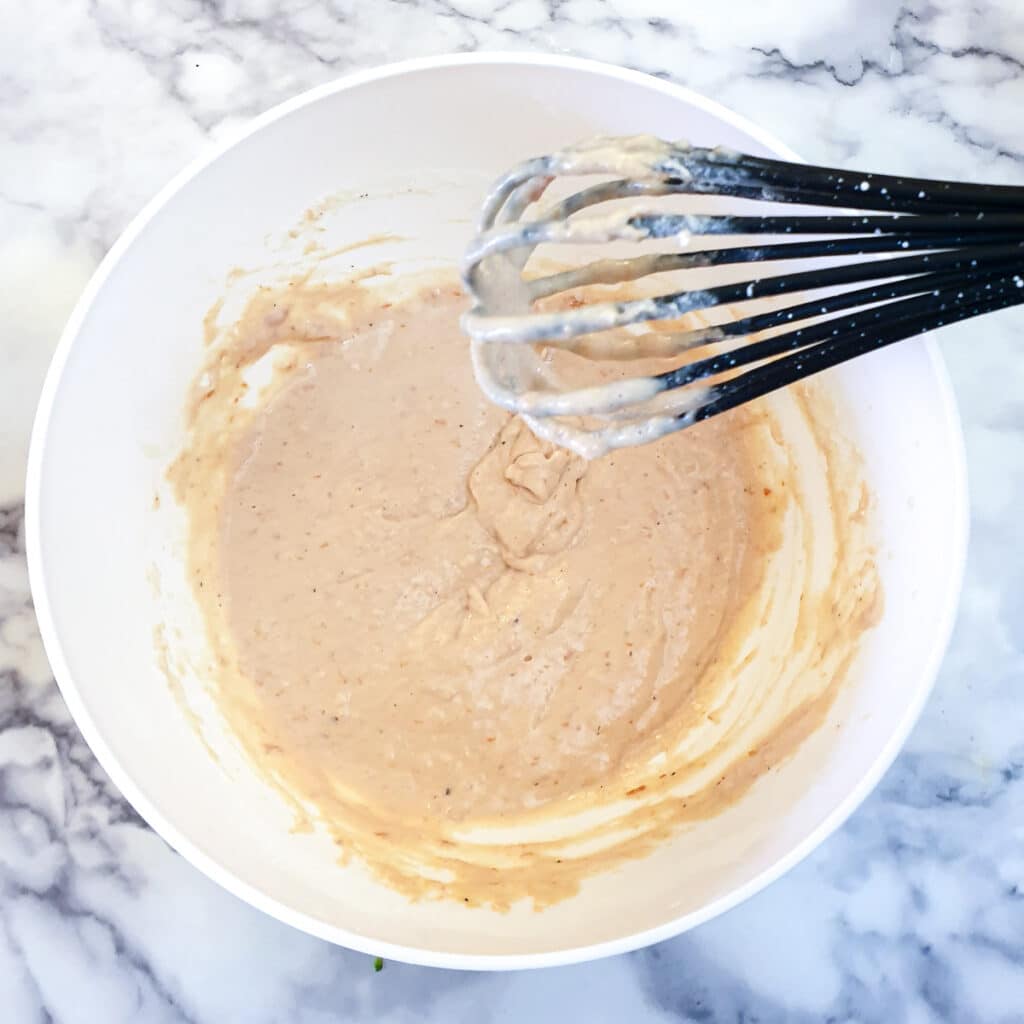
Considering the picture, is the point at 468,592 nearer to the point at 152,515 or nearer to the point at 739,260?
the point at 152,515

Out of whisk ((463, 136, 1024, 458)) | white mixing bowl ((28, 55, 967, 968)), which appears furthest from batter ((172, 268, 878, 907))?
whisk ((463, 136, 1024, 458))

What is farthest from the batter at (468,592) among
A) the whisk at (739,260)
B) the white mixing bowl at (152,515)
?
the whisk at (739,260)

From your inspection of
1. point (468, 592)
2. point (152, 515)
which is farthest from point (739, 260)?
point (152, 515)

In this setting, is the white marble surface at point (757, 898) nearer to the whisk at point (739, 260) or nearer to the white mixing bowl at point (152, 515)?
the white mixing bowl at point (152, 515)

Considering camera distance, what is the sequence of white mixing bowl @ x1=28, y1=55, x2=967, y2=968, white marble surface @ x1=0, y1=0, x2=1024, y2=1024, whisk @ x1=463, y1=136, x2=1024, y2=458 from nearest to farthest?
1. whisk @ x1=463, y1=136, x2=1024, y2=458
2. white mixing bowl @ x1=28, y1=55, x2=967, y2=968
3. white marble surface @ x1=0, y1=0, x2=1024, y2=1024

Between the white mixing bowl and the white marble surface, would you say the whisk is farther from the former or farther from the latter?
the white marble surface

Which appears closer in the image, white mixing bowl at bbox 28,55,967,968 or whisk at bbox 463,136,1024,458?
whisk at bbox 463,136,1024,458

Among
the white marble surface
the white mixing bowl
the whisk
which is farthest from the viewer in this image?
the white marble surface
